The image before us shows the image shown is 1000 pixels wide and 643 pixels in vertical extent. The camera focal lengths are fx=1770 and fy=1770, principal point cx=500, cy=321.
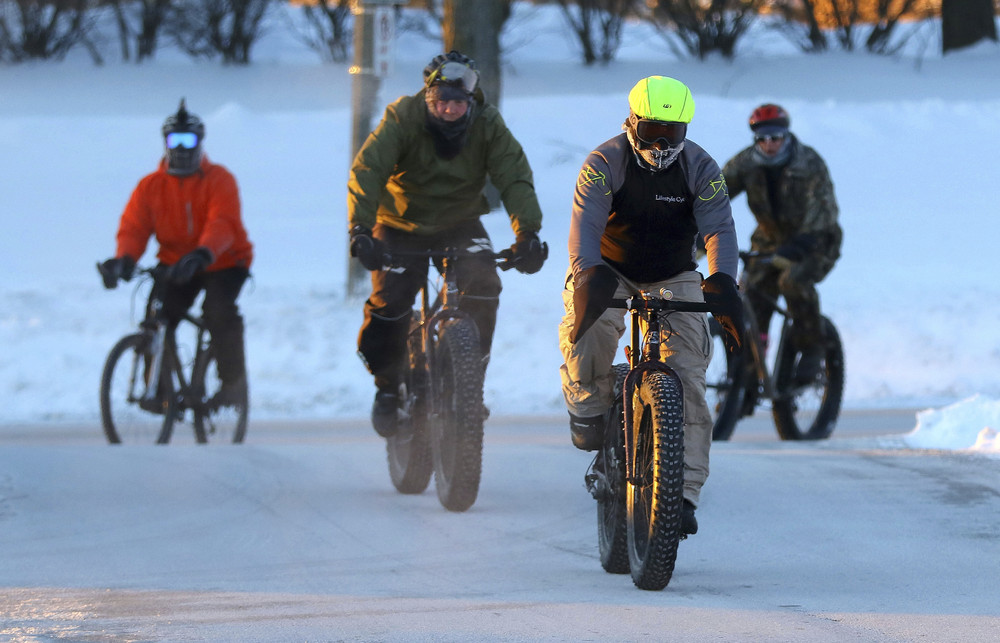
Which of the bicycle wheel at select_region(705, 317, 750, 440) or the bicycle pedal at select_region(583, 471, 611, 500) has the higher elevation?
the bicycle pedal at select_region(583, 471, 611, 500)

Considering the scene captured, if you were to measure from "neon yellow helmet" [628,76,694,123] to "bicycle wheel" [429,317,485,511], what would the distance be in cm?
182

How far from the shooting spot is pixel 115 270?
32.9 ft

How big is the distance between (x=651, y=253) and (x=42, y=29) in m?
22.7

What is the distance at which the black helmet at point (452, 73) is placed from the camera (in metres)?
7.71

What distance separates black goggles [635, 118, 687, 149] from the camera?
234 inches

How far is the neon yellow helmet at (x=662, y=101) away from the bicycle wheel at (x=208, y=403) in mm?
5025

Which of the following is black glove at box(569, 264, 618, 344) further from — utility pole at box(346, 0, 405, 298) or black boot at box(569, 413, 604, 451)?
utility pole at box(346, 0, 405, 298)

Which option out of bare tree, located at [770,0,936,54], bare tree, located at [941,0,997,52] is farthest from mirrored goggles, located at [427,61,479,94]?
bare tree, located at [941,0,997,52]

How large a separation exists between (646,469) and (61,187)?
57.2 ft

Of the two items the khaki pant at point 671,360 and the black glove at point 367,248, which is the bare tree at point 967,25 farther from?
the khaki pant at point 671,360

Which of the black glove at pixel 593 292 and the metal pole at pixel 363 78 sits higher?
the metal pole at pixel 363 78

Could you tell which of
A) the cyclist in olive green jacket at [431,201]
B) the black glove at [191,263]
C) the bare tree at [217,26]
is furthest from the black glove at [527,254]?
the bare tree at [217,26]

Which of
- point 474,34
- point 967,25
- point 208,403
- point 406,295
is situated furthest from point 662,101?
point 967,25

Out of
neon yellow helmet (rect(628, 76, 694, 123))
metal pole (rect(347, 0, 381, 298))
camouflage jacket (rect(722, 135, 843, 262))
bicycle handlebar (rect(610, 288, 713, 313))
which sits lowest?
bicycle handlebar (rect(610, 288, 713, 313))
